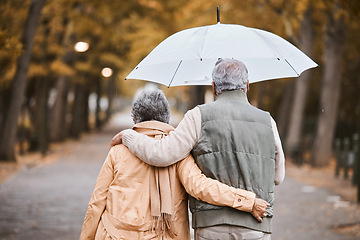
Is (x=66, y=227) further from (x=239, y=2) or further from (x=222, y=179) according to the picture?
→ (x=239, y=2)

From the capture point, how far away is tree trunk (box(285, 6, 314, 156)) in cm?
1995

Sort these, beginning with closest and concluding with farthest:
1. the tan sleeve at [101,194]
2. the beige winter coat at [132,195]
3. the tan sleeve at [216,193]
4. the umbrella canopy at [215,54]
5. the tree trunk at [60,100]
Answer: the tan sleeve at [216,193], the beige winter coat at [132,195], the tan sleeve at [101,194], the umbrella canopy at [215,54], the tree trunk at [60,100]

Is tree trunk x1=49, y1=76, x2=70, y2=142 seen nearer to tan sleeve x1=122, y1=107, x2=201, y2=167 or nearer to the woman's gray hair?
the woman's gray hair

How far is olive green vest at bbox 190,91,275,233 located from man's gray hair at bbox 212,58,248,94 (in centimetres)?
14

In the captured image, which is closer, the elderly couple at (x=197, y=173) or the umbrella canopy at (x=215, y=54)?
the elderly couple at (x=197, y=173)

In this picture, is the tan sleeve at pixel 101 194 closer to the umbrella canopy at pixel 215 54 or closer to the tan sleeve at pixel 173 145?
the tan sleeve at pixel 173 145

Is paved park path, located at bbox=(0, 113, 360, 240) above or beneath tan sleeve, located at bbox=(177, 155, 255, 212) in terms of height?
beneath

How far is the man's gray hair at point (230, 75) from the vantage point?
3750 mm

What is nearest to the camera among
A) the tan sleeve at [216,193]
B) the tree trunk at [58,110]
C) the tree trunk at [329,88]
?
the tan sleeve at [216,193]

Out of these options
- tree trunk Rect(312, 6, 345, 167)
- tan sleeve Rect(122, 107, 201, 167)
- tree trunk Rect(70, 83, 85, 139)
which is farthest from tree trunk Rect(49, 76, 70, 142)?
tan sleeve Rect(122, 107, 201, 167)

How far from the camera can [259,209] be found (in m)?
3.57

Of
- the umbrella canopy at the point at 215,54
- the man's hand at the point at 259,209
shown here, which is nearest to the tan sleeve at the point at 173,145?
the man's hand at the point at 259,209

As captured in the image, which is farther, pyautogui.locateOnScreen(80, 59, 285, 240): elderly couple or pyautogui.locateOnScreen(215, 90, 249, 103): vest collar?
pyautogui.locateOnScreen(215, 90, 249, 103): vest collar

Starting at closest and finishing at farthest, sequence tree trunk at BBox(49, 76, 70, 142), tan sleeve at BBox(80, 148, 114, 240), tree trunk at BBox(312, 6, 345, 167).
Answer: tan sleeve at BBox(80, 148, 114, 240) < tree trunk at BBox(312, 6, 345, 167) < tree trunk at BBox(49, 76, 70, 142)
